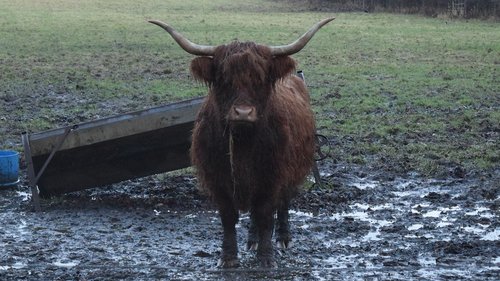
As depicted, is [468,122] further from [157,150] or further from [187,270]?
[187,270]

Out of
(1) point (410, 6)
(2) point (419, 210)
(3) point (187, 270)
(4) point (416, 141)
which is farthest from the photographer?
(1) point (410, 6)

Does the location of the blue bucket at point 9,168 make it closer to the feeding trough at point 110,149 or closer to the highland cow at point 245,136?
the feeding trough at point 110,149

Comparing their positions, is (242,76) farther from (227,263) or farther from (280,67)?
(227,263)

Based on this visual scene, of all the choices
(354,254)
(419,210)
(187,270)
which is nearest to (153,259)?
(187,270)

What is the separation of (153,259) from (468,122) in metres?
6.99

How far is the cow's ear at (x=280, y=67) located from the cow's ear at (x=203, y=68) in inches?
18.4

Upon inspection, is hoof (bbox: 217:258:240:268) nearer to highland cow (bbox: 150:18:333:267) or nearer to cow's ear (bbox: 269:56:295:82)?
highland cow (bbox: 150:18:333:267)

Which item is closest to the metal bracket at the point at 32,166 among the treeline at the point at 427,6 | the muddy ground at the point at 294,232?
the muddy ground at the point at 294,232

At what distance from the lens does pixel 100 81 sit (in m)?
17.5

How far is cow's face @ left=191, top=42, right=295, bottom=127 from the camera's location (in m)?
6.75

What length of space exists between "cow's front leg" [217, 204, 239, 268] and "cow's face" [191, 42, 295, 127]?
34.0 inches

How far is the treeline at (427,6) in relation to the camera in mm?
34906

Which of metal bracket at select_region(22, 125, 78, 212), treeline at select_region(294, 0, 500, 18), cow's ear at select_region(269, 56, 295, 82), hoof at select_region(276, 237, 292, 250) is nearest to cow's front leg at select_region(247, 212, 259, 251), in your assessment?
hoof at select_region(276, 237, 292, 250)

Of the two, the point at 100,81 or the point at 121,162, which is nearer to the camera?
the point at 121,162
